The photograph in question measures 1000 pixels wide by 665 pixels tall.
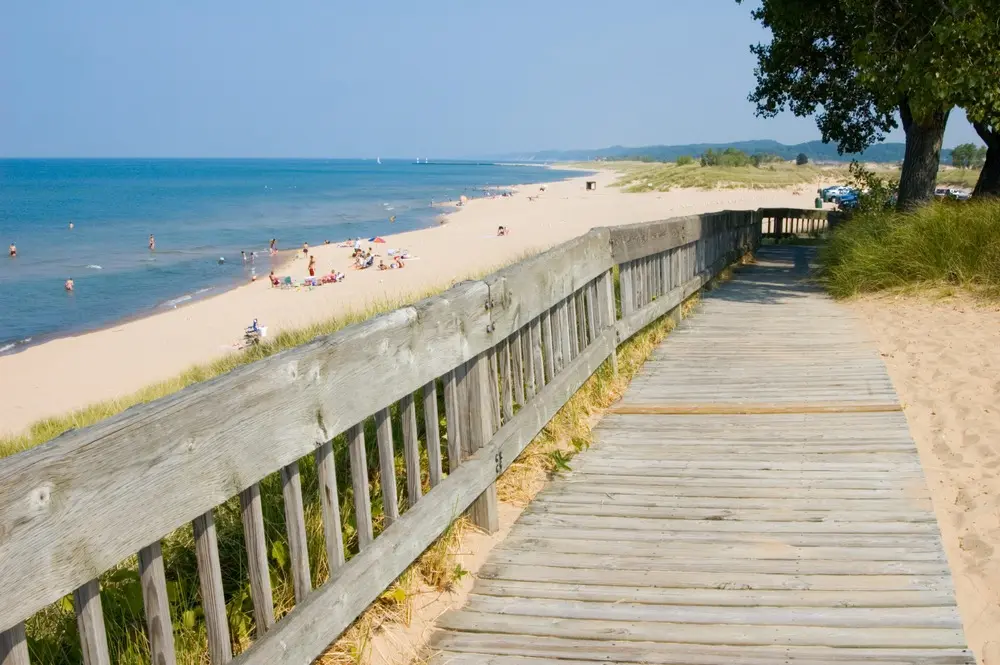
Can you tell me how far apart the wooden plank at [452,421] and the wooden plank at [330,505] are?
3.35ft

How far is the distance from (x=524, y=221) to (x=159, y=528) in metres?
40.7

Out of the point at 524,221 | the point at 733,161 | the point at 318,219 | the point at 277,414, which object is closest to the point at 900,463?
the point at 277,414

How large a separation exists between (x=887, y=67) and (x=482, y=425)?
31.0 feet

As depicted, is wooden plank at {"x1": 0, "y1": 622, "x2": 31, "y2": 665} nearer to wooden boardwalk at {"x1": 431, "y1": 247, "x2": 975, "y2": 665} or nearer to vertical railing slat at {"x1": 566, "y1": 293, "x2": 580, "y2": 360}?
wooden boardwalk at {"x1": 431, "y1": 247, "x2": 975, "y2": 665}

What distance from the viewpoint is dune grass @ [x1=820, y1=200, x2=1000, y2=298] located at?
32.7ft

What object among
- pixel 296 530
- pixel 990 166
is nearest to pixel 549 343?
pixel 296 530

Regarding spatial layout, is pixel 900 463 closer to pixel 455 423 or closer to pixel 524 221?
pixel 455 423

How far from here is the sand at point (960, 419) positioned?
3.56 m

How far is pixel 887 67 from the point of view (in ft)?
36.6

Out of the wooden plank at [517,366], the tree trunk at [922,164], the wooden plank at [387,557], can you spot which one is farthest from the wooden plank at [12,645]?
the tree trunk at [922,164]

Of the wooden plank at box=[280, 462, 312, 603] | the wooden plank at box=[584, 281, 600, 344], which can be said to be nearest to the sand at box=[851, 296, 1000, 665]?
the wooden plank at box=[584, 281, 600, 344]

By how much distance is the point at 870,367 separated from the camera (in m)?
7.22

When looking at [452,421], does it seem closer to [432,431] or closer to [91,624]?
[432,431]

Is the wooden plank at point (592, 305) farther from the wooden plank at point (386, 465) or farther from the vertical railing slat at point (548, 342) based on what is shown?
the wooden plank at point (386, 465)
